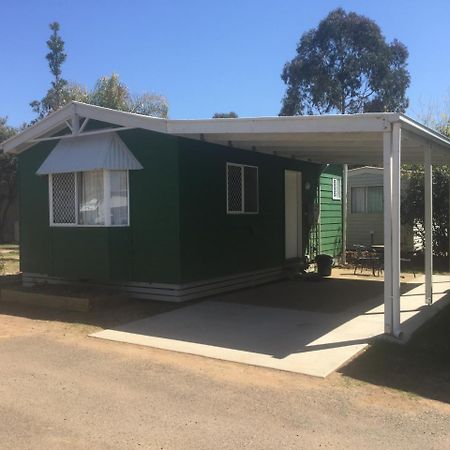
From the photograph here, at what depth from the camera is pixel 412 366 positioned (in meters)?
5.66

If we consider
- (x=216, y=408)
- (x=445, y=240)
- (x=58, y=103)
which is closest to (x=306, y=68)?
(x=58, y=103)

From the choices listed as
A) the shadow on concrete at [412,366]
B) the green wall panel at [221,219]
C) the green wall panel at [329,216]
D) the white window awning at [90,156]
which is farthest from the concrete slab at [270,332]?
the green wall panel at [329,216]

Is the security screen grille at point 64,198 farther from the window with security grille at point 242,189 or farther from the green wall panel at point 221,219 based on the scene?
the window with security grille at point 242,189

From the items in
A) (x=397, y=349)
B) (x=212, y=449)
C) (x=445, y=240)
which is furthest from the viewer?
(x=445, y=240)

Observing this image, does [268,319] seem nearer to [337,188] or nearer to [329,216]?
[329,216]

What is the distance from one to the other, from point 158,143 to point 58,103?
22965mm

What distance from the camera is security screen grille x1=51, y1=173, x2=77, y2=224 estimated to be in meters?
10.1

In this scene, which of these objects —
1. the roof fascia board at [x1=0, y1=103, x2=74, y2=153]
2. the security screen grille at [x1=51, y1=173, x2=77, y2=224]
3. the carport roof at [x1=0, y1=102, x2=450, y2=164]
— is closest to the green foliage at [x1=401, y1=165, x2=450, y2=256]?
the carport roof at [x1=0, y1=102, x2=450, y2=164]

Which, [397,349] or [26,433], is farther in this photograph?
[397,349]

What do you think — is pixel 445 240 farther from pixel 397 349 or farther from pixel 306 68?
pixel 306 68

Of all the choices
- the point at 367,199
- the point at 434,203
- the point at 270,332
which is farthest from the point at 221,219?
the point at 367,199

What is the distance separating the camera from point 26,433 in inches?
160

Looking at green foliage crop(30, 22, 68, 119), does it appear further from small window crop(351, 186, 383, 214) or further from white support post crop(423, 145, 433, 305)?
white support post crop(423, 145, 433, 305)

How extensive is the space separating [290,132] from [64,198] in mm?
4877
